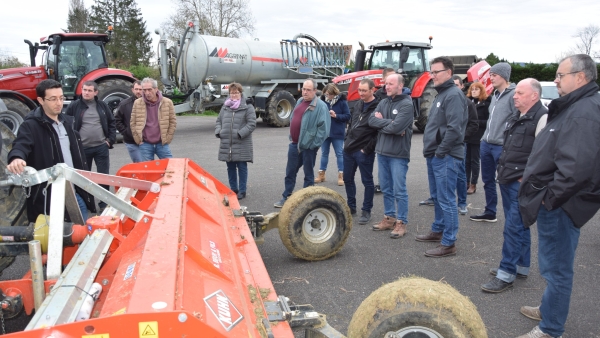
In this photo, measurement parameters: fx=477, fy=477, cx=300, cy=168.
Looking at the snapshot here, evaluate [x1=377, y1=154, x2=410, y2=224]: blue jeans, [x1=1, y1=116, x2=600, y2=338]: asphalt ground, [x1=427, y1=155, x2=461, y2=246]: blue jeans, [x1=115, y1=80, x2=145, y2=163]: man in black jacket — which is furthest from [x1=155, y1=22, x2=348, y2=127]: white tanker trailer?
[x1=427, y1=155, x2=461, y2=246]: blue jeans

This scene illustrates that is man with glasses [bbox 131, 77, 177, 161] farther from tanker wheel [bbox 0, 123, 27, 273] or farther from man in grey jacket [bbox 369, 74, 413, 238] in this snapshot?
man in grey jacket [bbox 369, 74, 413, 238]

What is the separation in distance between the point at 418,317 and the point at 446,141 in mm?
2625

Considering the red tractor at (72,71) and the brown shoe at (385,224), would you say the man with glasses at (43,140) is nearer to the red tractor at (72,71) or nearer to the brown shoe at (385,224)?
the brown shoe at (385,224)

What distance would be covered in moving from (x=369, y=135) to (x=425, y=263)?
182 cm

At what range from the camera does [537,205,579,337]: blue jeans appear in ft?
10.2

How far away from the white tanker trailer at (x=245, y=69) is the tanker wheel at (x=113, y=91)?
2.74 m

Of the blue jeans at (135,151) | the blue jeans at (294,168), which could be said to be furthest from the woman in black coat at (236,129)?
the blue jeans at (135,151)

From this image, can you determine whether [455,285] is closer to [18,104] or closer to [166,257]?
[166,257]

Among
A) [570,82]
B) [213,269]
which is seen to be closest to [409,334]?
[213,269]

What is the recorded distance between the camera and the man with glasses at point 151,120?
6535 millimetres

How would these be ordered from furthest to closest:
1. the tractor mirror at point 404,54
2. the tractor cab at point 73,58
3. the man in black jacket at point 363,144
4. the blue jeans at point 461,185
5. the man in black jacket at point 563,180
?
the tractor mirror at point 404,54 → the tractor cab at point 73,58 → the blue jeans at point 461,185 → the man in black jacket at point 363,144 → the man in black jacket at point 563,180

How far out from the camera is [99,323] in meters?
1.76

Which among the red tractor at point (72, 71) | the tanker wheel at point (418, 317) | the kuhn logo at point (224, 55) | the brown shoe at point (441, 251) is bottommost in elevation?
the brown shoe at point (441, 251)

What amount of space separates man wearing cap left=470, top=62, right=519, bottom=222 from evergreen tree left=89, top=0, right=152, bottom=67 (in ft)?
126
